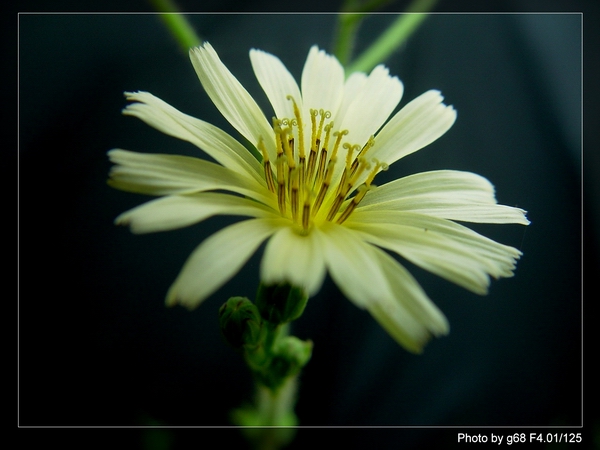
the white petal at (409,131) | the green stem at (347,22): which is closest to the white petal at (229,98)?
the white petal at (409,131)

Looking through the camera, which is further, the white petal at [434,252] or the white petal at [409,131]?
the white petal at [409,131]

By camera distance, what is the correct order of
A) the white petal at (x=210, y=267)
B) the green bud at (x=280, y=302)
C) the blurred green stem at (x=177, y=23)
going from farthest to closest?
1. the blurred green stem at (x=177, y=23)
2. the green bud at (x=280, y=302)
3. the white petal at (x=210, y=267)

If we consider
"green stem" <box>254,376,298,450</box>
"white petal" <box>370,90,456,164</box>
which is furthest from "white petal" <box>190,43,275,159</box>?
"green stem" <box>254,376,298,450</box>

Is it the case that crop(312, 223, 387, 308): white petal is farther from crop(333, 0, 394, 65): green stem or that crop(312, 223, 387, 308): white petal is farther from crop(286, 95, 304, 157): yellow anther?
crop(333, 0, 394, 65): green stem

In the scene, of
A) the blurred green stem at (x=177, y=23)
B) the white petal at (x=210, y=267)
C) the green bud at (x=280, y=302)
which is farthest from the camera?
the blurred green stem at (x=177, y=23)

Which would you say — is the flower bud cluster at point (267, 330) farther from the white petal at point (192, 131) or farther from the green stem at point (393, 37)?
the green stem at point (393, 37)

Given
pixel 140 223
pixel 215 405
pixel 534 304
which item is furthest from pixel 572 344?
pixel 140 223

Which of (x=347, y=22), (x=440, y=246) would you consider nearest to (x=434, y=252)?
(x=440, y=246)
